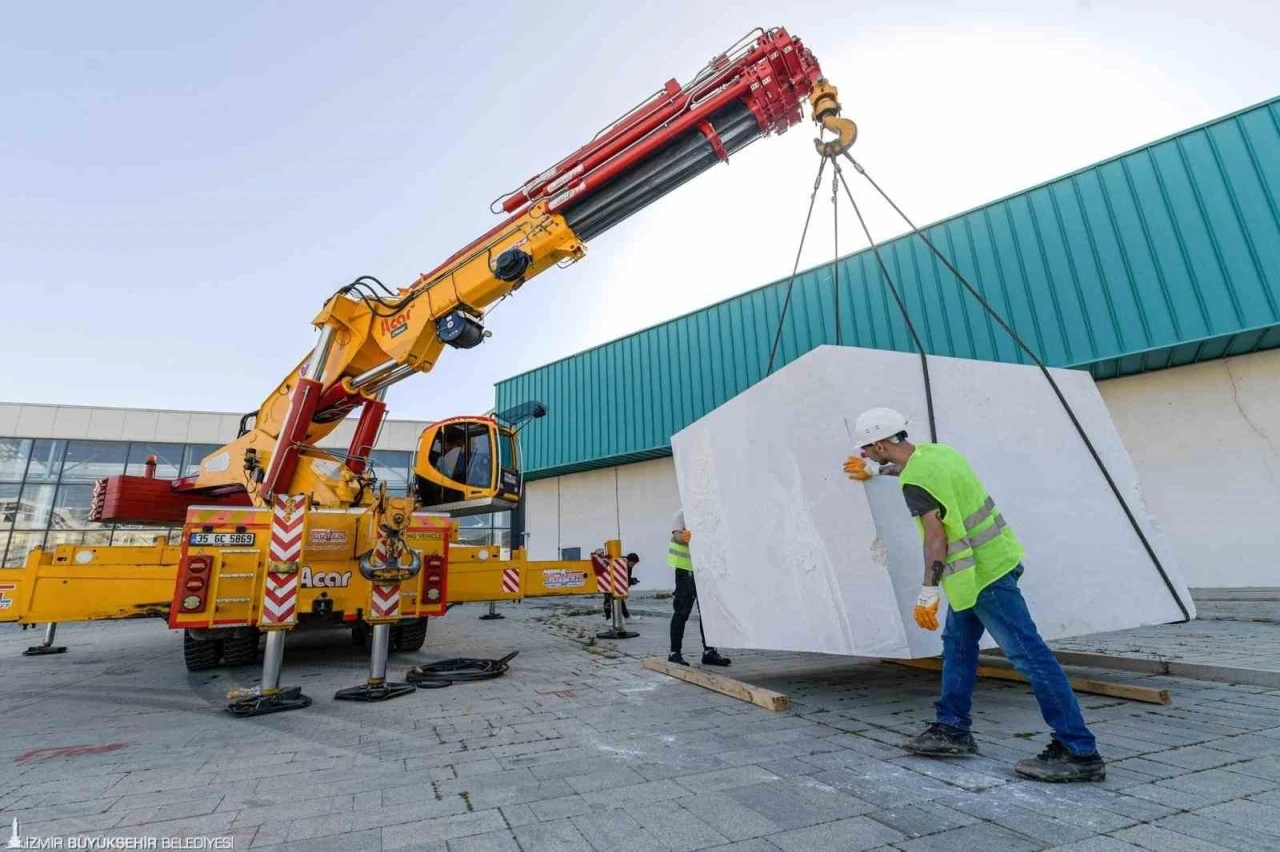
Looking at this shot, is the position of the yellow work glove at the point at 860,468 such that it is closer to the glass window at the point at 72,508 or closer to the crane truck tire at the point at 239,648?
the crane truck tire at the point at 239,648

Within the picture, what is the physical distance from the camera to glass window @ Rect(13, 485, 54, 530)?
52.4ft

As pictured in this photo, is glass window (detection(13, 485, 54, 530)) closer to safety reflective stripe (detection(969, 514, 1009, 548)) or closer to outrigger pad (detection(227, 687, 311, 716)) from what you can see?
outrigger pad (detection(227, 687, 311, 716))

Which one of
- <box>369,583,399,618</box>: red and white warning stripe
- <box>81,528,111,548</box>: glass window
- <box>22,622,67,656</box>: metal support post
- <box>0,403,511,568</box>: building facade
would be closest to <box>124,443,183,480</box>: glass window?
<box>0,403,511,568</box>: building facade

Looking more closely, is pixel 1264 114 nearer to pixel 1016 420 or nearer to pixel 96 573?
pixel 1016 420

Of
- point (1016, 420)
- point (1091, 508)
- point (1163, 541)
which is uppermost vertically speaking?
point (1016, 420)

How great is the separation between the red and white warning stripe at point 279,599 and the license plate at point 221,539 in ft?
2.93

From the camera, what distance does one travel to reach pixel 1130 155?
8688 millimetres

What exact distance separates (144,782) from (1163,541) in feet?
19.0

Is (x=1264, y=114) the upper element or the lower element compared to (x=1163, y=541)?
upper

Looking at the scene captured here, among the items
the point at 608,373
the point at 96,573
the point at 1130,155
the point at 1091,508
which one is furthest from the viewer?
the point at 608,373

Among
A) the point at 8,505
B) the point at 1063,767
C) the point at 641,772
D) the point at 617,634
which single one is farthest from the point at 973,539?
the point at 8,505

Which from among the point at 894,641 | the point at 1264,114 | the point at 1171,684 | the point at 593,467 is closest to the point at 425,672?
the point at 894,641

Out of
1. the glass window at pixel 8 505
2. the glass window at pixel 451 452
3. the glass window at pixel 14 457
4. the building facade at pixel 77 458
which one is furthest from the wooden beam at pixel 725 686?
the glass window at pixel 14 457

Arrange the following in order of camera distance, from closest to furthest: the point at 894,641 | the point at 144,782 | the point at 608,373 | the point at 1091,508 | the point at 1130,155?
1. the point at 144,782
2. the point at 894,641
3. the point at 1091,508
4. the point at 1130,155
5. the point at 608,373
